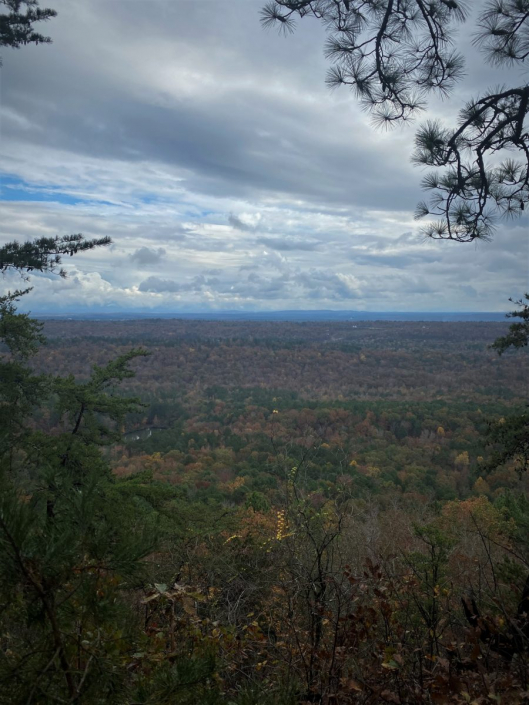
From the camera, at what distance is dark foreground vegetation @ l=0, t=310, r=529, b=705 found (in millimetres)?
1412

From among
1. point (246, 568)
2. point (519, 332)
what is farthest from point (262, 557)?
point (519, 332)

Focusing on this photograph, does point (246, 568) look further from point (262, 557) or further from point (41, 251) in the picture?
point (41, 251)

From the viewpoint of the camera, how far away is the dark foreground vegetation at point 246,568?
1.41 meters

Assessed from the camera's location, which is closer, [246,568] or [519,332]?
[519,332]

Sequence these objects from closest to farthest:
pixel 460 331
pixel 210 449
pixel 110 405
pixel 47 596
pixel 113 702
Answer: pixel 47 596 → pixel 113 702 → pixel 110 405 → pixel 210 449 → pixel 460 331

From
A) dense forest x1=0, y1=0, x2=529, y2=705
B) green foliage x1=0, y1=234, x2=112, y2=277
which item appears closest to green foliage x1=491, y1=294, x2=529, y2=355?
dense forest x1=0, y1=0, x2=529, y2=705

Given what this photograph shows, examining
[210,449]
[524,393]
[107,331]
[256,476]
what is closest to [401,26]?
[256,476]

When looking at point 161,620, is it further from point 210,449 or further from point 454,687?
point 210,449

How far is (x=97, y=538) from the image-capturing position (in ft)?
4.99

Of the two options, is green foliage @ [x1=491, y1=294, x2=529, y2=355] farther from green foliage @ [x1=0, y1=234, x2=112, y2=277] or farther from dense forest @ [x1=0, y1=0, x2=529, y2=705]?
green foliage @ [x1=0, y1=234, x2=112, y2=277]

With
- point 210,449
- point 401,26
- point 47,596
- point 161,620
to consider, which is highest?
point 401,26

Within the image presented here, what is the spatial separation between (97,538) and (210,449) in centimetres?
3736

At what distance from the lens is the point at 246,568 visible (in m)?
8.16

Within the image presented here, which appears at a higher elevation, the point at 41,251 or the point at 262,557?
the point at 41,251
